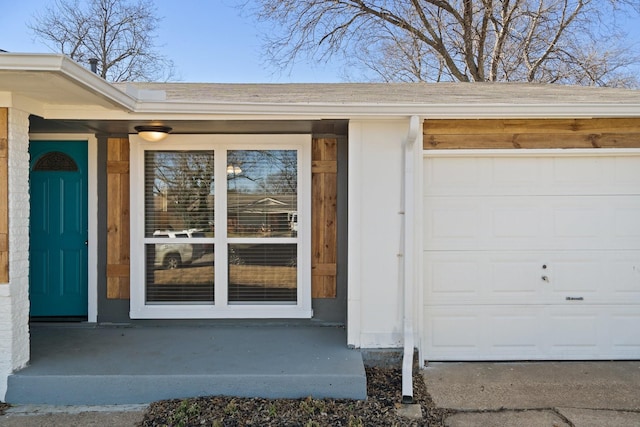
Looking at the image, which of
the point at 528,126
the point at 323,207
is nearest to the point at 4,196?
the point at 323,207

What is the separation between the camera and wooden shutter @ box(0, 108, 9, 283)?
3.99m

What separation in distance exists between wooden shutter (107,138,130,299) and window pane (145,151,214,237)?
244 mm

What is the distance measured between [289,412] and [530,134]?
3.42 meters

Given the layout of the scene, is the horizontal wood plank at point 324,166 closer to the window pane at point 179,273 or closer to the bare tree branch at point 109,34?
the window pane at point 179,273

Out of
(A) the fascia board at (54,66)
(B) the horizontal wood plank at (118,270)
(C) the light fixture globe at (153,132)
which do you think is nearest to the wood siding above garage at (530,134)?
(C) the light fixture globe at (153,132)

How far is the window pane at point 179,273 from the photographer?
5.61 m

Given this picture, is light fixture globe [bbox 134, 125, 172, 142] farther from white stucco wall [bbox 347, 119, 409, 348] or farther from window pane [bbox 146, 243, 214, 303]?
white stucco wall [bbox 347, 119, 409, 348]

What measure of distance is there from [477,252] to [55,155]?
481cm

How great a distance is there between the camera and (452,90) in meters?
6.38

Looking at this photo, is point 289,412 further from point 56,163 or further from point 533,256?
point 56,163

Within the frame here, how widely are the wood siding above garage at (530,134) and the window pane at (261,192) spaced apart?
65.1 inches

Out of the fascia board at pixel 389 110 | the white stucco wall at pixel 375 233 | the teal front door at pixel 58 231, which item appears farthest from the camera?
the teal front door at pixel 58 231

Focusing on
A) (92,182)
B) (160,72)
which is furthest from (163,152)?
(160,72)

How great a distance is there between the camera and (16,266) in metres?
4.09
